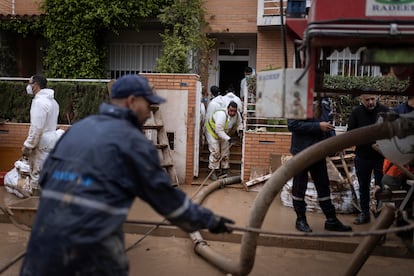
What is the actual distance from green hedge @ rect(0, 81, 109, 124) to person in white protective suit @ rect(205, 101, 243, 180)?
2.13 m

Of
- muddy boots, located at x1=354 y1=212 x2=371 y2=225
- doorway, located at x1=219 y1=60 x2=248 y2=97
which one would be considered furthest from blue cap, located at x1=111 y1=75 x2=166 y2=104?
doorway, located at x1=219 y1=60 x2=248 y2=97

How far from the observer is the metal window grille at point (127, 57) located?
12320 mm

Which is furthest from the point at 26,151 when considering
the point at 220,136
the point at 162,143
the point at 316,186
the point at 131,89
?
the point at 131,89

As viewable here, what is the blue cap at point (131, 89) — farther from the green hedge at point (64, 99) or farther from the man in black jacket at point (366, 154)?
the green hedge at point (64, 99)

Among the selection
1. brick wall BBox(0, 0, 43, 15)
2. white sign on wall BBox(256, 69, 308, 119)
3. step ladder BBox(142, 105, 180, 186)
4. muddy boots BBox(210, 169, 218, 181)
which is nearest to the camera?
white sign on wall BBox(256, 69, 308, 119)

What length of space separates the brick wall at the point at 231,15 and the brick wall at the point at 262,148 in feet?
14.9

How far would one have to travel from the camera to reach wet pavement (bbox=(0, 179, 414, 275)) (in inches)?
185

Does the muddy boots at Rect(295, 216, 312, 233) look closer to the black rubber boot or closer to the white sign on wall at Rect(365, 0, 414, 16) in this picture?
the black rubber boot

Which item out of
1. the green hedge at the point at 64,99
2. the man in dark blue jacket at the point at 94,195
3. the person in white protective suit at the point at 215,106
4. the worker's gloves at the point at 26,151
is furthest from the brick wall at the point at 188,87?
the man in dark blue jacket at the point at 94,195

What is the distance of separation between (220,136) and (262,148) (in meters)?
0.90

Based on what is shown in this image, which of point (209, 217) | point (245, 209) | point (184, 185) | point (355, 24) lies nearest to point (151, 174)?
point (209, 217)

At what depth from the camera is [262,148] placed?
755cm

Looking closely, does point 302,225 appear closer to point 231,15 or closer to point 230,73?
point 231,15

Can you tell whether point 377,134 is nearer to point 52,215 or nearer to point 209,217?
point 209,217
